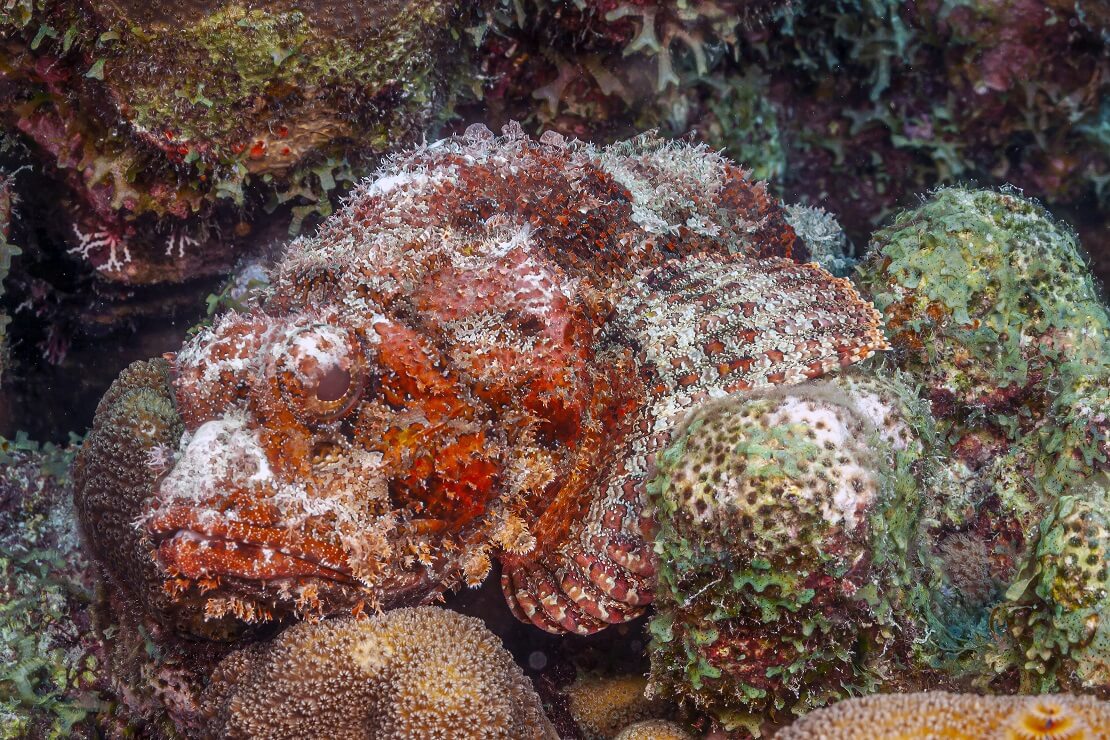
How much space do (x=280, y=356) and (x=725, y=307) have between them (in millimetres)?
1849

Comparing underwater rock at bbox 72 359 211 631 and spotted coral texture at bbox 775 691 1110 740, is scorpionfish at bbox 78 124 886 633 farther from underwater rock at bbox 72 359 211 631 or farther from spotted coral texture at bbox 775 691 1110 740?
spotted coral texture at bbox 775 691 1110 740

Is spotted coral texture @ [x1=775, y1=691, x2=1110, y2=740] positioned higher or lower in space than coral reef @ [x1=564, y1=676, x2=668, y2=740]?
higher

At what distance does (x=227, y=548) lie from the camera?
2.63 metres

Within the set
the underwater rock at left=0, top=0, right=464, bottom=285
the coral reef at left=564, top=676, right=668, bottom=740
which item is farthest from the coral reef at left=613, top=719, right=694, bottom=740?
the underwater rock at left=0, top=0, right=464, bottom=285

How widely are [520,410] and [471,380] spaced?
0.22 metres

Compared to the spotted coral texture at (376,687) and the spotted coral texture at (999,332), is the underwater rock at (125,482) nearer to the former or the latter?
the spotted coral texture at (376,687)

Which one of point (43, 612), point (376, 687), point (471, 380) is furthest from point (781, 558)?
point (43, 612)

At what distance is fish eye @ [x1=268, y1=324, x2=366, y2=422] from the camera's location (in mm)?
2625

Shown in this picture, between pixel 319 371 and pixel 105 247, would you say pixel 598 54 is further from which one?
pixel 105 247

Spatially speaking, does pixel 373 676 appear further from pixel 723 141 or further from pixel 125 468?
pixel 723 141

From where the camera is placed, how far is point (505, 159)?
346 cm

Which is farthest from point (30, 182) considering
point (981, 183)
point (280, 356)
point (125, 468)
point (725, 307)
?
point (981, 183)

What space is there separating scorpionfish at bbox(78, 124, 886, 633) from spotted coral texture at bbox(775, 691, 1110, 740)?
1046 millimetres

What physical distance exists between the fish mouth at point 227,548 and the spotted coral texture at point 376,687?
46 cm
